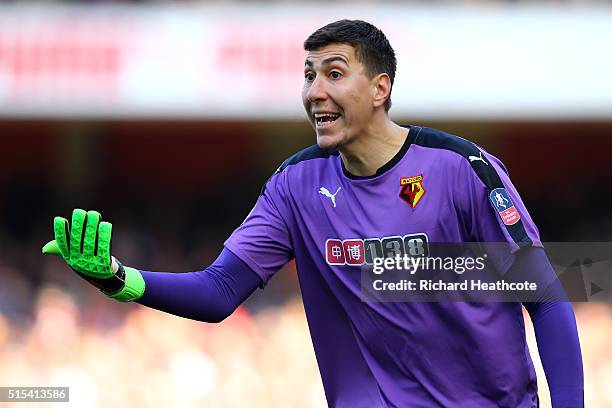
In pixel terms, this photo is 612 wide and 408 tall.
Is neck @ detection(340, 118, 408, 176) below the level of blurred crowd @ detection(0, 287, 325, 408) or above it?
above

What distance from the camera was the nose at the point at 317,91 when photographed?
3.88 metres

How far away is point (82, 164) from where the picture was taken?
14.4 m

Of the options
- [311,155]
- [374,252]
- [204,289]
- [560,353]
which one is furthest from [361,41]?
[560,353]

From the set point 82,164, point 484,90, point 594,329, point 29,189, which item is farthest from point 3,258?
point 594,329

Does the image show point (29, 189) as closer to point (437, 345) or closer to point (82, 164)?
point (82, 164)

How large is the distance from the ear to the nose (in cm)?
20

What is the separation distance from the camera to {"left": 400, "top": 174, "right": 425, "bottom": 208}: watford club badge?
3.80m

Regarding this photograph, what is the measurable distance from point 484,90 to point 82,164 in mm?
5521

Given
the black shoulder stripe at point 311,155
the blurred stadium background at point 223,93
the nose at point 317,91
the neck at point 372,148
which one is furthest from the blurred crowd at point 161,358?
the nose at point 317,91

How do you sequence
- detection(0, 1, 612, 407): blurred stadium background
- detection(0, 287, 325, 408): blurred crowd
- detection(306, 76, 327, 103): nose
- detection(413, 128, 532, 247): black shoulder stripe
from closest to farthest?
detection(413, 128, 532, 247): black shoulder stripe, detection(306, 76, 327, 103): nose, detection(0, 287, 325, 408): blurred crowd, detection(0, 1, 612, 407): blurred stadium background

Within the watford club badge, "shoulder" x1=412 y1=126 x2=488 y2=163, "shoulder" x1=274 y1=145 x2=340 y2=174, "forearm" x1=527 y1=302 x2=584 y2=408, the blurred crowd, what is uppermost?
"shoulder" x1=412 y1=126 x2=488 y2=163

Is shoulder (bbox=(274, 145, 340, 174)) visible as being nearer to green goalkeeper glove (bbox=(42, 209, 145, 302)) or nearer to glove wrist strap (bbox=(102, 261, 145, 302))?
glove wrist strap (bbox=(102, 261, 145, 302))

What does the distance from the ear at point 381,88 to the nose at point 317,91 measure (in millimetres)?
204

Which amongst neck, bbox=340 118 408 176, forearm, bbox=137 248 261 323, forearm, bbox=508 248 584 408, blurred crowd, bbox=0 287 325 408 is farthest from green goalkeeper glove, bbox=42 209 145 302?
blurred crowd, bbox=0 287 325 408
